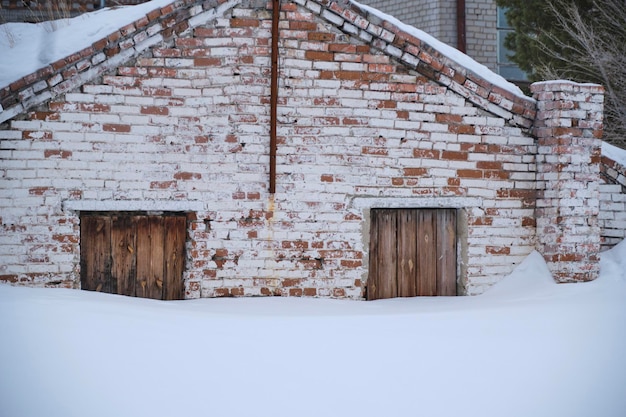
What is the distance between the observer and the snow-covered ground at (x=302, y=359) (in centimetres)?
435

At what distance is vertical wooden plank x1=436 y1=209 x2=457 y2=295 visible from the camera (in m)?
7.53

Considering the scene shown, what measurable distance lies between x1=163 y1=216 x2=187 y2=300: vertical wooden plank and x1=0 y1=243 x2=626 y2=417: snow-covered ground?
466 mm

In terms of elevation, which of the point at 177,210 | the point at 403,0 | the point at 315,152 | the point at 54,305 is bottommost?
the point at 54,305

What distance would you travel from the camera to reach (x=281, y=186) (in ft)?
23.2

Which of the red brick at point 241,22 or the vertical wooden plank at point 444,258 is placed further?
the vertical wooden plank at point 444,258

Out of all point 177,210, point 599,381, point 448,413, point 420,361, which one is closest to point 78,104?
point 177,210

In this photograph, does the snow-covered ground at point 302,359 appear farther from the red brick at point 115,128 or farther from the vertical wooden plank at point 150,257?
the red brick at point 115,128

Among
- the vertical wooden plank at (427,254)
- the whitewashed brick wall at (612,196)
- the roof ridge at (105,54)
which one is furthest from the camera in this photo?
the whitewashed brick wall at (612,196)

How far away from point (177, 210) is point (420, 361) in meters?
2.92

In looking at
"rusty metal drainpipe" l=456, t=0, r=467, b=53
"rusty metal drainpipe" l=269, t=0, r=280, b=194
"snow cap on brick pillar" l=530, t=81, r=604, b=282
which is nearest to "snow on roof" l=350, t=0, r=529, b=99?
"snow cap on brick pillar" l=530, t=81, r=604, b=282

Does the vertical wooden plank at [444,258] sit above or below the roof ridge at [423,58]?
below

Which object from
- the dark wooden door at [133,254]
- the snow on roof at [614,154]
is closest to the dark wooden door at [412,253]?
the snow on roof at [614,154]

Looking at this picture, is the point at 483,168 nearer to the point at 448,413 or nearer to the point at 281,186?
the point at 281,186

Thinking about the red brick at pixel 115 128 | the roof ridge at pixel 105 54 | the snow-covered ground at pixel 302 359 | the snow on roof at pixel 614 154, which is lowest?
the snow-covered ground at pixel 302 359
